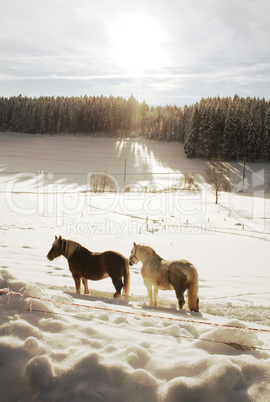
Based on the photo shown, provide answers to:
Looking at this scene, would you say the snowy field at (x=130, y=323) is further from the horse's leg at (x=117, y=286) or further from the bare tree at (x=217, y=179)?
the bare tree at (x=217, y=179)

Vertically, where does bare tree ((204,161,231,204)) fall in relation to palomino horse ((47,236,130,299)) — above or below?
above

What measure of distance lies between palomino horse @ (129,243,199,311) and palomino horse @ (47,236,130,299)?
1.19 ft

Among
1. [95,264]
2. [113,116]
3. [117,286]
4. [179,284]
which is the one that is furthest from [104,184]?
[113,116]

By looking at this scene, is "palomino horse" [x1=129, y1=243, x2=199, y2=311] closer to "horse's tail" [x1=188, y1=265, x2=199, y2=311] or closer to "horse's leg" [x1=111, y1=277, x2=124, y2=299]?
"horse's tail" [x1=188, y1=265, x2=199, y2=311]

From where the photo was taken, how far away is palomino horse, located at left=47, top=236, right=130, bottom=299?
624 cm

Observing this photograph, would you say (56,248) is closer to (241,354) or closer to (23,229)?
(241,354)

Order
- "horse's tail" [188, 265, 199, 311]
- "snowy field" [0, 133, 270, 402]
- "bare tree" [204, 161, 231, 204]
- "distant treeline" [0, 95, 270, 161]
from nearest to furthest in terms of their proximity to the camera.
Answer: "snowy field" [0, 133, 270, 402] → "horse's tail" [188, 265, 199, 311] → "bare tree" [204, 161, 231, 204] → "distant treeline" [0, 95, 270, 161]

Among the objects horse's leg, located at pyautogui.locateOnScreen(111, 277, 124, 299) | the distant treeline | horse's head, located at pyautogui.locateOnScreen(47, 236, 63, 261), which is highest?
the distant treeline

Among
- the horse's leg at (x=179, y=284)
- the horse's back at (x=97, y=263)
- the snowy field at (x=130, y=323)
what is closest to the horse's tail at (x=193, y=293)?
the horse's leg at (x=179, y=284)

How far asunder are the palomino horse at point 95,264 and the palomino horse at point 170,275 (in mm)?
364

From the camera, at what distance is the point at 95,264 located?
6.38m

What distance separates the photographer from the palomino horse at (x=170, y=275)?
548 cm

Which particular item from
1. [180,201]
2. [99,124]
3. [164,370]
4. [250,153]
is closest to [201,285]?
A: [164,370]

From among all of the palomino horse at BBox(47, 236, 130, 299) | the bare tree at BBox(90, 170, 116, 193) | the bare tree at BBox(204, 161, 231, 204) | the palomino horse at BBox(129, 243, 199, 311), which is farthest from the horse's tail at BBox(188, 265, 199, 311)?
the bare tree at BBox(90, 170, 116, 193)
